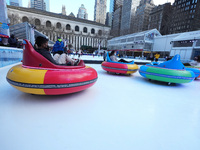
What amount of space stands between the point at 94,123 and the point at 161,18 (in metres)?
42.0

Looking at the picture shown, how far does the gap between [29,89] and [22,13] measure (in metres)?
50.9

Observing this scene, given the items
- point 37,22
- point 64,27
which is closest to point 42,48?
point 64,27

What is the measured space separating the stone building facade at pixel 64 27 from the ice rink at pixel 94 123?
152ft

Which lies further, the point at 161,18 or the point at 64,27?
the point at 64,27

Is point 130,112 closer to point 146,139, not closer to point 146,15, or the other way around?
point 146,139

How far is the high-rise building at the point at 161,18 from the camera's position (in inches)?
1281

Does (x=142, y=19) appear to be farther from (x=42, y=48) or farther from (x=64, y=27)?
(x=42, y=48)

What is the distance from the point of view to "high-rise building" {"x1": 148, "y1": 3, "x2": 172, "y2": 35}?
3255 centimetres

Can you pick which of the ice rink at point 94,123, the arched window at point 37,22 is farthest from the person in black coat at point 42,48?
the arched window at point 37,22

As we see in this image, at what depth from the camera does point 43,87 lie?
1.67 meters

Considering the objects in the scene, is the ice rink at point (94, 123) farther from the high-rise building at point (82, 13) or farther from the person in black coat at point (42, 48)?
the high-rise building at point (82, 13)

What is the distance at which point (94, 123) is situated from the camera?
1.37m

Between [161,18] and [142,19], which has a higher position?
[142,19]

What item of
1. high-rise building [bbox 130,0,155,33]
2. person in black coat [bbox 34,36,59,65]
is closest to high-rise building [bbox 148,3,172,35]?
high-rise building [bbox 130,0,155,33]
